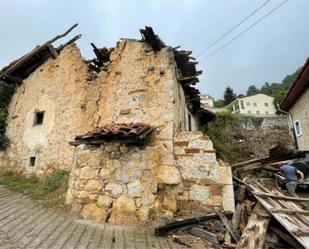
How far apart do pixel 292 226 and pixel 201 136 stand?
260cm

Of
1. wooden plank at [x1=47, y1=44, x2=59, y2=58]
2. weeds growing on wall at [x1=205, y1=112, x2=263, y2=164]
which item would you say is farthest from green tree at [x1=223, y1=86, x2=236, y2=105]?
wooden plank at [x1=47, y1=44, x2=59, y2=58]

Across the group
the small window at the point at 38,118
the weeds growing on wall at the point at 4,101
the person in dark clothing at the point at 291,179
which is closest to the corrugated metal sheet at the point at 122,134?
the small window at the point at 38,118

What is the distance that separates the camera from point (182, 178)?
5422mm

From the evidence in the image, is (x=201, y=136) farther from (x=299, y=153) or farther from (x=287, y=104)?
(x=287, y=104)

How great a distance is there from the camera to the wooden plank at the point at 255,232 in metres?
3.49

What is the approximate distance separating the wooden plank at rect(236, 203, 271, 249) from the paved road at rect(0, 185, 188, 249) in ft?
3.62

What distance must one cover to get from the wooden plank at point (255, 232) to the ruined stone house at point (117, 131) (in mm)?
943

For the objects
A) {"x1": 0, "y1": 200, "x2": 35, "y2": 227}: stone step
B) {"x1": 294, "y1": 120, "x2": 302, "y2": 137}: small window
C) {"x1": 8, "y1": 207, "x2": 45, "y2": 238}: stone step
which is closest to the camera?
{"x1": 8, "y1": 207, "x2": 45, "y2": 238}: stone step

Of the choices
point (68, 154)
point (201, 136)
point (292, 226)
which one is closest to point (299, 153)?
point (201, 136)

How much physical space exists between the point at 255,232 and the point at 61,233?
334 cm

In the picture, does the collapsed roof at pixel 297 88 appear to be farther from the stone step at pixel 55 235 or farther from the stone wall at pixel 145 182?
the stone step at pixel 55 235

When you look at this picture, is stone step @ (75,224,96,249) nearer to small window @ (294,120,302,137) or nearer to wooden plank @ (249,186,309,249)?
wooden plank @ (249,186,309,249)

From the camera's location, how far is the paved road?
3.52 m

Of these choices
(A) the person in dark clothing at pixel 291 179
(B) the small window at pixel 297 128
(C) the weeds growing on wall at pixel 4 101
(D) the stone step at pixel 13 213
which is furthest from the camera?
(B) the small window at pixel 297 128
